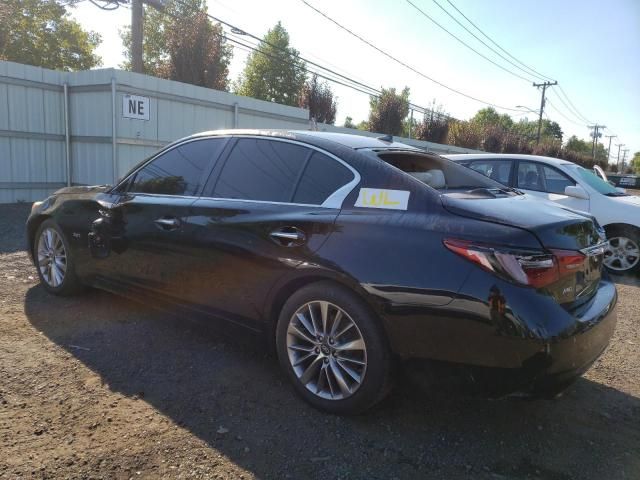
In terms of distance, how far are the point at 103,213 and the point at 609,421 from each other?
12.7ft

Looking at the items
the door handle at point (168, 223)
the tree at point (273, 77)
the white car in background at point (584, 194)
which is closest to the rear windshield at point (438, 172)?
the door handle at point (168, 223)

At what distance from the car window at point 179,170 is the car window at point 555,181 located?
5611mm

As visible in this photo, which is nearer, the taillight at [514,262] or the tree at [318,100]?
the taillight at [514,262]

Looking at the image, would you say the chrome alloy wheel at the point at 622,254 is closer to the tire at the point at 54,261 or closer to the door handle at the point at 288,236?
the door handle at the point at 288,236

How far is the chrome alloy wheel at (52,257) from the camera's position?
178 inches

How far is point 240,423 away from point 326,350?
609 mm

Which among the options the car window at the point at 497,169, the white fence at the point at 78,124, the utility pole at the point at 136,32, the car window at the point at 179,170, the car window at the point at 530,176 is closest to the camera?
the car window at the point at 179,170

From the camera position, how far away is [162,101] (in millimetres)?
10930

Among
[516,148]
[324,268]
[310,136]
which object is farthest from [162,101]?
[516,148]

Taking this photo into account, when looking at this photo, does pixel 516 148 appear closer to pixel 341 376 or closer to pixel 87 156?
pixel 87 156

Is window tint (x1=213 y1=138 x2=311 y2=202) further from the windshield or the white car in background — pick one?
the windshield

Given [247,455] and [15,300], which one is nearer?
[247,455]

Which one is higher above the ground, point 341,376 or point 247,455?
point 341,376

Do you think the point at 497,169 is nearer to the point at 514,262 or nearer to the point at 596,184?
the point at 596,184
